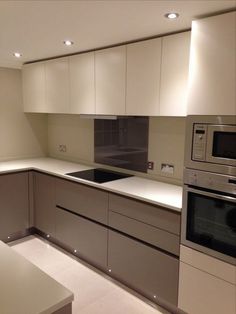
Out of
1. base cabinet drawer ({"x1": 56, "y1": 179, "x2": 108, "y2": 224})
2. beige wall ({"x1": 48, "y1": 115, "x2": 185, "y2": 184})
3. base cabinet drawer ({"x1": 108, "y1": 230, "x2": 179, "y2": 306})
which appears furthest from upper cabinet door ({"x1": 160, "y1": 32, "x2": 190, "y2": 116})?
base cabinet drawer ({"x1": 108, "y1": 230, "x2": 179, "y2": 306})

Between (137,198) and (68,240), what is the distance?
123cm

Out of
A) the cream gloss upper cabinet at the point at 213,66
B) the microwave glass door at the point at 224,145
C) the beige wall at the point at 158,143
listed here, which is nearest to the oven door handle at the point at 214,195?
the microwave glass door at the point at 224,145

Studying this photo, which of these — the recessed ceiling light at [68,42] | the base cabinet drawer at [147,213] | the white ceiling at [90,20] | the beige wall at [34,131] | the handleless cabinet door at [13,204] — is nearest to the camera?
the white ceiling at [90,20]

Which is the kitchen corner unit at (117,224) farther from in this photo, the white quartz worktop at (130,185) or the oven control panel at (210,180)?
the oven control panel at (210,180)

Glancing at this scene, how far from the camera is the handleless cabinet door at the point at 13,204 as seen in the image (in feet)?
10.8

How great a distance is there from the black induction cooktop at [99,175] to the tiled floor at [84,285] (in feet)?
3.09

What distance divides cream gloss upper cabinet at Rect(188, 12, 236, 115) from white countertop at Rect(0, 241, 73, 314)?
1391 millimetres

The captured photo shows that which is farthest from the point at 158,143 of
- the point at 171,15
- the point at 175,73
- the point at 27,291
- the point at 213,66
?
the point at 27,291

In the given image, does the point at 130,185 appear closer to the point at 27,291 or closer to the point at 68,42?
the point at 68,42

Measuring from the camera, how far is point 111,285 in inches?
104

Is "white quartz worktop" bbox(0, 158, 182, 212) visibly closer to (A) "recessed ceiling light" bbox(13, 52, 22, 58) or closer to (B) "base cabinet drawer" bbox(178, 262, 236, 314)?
(B) "base cabinet drawer" bbox(178, 262, 236, 314)

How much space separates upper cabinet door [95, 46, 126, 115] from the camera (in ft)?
8.52

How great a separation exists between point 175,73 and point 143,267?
1.63m

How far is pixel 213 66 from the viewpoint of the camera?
1.76 metres
